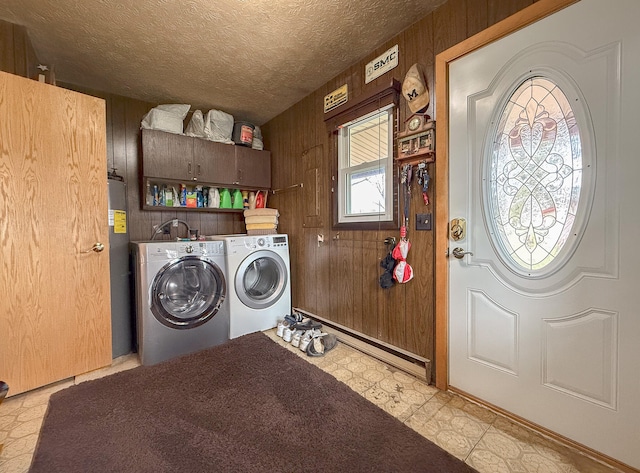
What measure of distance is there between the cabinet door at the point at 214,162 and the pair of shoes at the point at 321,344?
1.90 metres

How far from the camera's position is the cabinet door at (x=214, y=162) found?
269cm

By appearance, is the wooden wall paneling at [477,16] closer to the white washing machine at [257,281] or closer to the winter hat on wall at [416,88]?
the winter hat on wall at [416,88]

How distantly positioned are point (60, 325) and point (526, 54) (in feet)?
10.2

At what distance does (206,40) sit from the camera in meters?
1.85

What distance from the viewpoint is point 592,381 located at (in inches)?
44.2

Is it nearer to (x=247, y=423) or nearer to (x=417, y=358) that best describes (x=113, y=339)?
(x=247, y=423)

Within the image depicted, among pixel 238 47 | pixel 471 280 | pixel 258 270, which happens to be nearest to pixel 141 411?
pixel 258 270

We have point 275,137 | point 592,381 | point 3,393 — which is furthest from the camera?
point 275,137

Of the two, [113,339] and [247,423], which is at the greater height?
[113,339]

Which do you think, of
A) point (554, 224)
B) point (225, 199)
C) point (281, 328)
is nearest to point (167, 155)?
point (225, 199)

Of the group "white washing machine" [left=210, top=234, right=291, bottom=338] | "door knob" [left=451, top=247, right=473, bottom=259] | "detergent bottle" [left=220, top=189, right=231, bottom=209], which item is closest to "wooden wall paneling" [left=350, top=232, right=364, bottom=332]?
"door knob" [left=451, top=247, right=473, bottom=259]

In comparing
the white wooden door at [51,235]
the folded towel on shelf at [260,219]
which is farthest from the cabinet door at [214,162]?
the white wooden door at [51,235]

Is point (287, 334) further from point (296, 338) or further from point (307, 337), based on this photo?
point (307, 337)

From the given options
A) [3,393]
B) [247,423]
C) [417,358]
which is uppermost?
[3,393]
